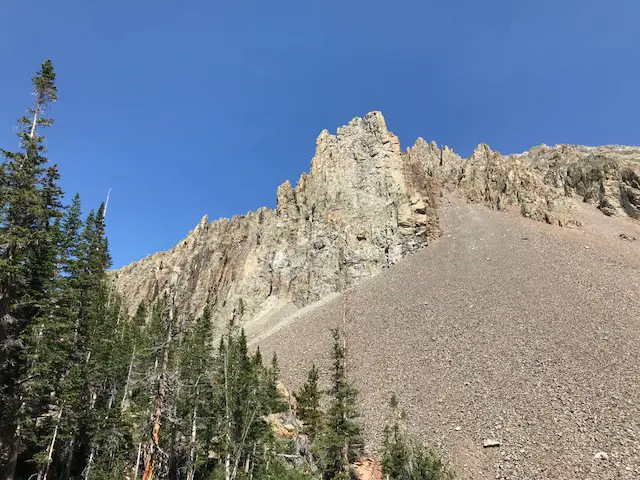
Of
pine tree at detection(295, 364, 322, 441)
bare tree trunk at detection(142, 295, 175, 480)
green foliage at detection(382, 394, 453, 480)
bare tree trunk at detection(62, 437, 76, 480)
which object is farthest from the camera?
pine tree at detection(295, 364, 322, 441)

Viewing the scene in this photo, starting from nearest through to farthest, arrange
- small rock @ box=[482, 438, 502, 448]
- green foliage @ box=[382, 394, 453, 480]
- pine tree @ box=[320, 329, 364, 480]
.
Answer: green foliage @ box=[382, 394, 453, 480] < pine tree @ box=[320, 329, 364, 480] < small rock @ box=[482, 438, 502, 448]

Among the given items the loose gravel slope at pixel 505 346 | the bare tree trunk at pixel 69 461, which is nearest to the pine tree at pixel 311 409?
the loose gravel slope at pixel 505 346

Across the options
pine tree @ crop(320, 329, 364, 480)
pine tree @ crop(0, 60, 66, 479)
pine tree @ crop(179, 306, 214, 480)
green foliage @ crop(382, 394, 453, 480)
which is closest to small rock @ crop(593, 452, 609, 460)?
green foliage @ crop(382, 394, 453, 480)

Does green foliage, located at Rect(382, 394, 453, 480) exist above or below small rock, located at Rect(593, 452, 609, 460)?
below

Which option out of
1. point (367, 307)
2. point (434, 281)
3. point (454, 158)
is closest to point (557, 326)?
point (434, 281)

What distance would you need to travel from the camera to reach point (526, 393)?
32.8 m

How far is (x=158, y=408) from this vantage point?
1377 centimetres

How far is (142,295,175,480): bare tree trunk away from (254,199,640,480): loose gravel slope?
22084 mm

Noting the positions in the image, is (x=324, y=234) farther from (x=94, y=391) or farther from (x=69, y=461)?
(x=69, y=461)

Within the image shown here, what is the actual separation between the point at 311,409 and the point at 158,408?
2599 cm

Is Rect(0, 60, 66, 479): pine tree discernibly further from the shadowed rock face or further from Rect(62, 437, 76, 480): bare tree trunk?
the shadowed rock face

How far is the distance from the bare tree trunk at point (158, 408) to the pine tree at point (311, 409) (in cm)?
2359

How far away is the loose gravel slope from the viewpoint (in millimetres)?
28078

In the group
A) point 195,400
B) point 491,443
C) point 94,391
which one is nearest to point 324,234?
point 94,391
